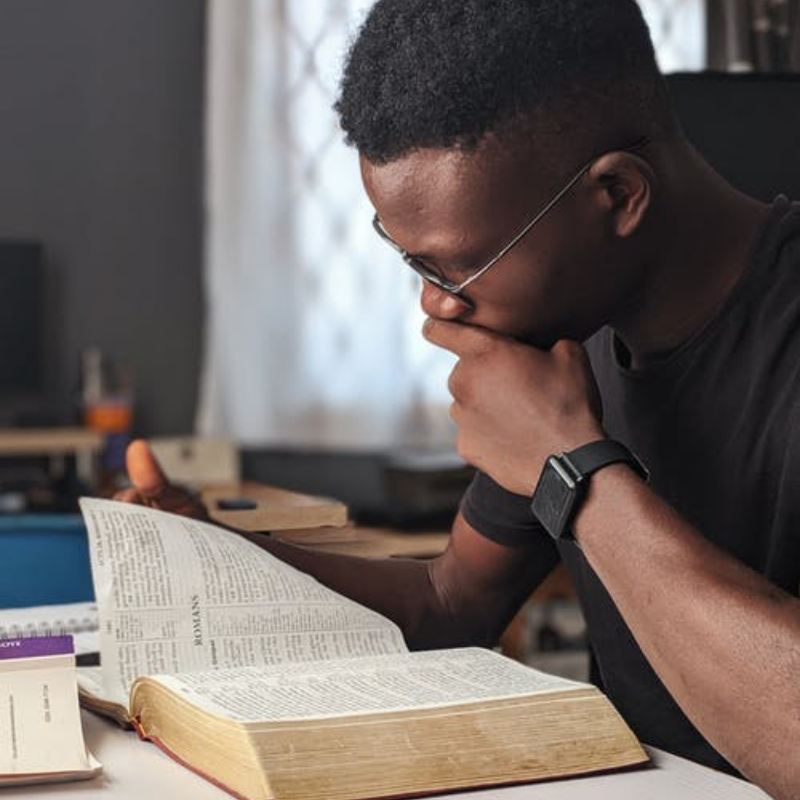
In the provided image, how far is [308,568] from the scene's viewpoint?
123 centimetres

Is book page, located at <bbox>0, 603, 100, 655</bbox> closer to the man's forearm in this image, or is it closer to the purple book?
the purple book

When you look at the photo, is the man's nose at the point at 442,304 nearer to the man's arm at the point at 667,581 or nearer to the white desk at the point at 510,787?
the man's arm at the point at 667,581

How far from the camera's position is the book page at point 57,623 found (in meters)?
1.21

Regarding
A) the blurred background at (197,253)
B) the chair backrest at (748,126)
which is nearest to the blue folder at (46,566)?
the chair backrest at (748,126)

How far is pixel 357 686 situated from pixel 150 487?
0.35 m

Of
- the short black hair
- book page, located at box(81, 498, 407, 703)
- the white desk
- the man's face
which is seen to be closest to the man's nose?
the man's face

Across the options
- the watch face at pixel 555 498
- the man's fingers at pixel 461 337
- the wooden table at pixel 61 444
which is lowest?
the wooden table at pixel 61 444

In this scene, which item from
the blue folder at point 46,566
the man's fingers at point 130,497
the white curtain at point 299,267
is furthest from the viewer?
the white curtain at point 299,267

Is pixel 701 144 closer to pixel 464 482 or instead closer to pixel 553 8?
pixel 553 8

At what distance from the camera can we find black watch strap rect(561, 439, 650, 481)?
97cm

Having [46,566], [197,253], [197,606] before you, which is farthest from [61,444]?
[197,606]

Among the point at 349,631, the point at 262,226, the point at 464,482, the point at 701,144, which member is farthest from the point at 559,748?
the point at 262,226

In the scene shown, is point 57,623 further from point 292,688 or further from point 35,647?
point 292,688

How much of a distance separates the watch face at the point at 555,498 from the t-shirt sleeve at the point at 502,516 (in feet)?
0.99
